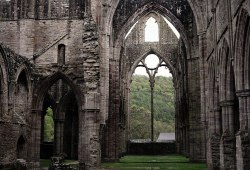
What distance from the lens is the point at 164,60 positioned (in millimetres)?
33125

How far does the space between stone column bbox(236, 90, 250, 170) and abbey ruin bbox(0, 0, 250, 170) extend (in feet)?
0.09

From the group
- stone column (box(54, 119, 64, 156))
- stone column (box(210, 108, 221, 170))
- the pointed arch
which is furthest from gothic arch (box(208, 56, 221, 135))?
stone column (box(54, 119, 64, 156))

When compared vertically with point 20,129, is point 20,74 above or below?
above

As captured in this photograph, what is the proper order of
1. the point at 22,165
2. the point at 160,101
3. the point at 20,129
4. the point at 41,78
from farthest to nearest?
the point at 160,101 < the point at 41,78 < the point at 20,129 < the point at 22,165

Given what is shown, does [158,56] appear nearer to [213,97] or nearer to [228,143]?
[213,97]

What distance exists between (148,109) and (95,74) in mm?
37869

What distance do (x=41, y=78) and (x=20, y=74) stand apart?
51.4 inches

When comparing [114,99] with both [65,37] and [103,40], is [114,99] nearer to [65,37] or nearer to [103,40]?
[103,40]

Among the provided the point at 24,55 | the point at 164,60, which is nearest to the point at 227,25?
the point at 24,55

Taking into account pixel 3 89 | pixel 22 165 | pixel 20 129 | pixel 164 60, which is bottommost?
pixel 22 165

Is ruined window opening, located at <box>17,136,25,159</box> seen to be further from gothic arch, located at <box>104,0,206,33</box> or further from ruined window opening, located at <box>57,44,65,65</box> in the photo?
gothic arch, located at <box>104,0,206,33</box>

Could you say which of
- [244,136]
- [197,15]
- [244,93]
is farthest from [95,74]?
[244,136]

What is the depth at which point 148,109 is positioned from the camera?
52906mm

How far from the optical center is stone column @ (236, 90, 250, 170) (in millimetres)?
9953
